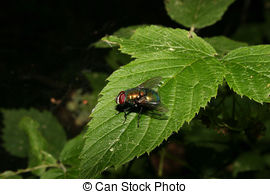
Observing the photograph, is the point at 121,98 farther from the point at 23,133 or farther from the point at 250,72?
the point at 23,133

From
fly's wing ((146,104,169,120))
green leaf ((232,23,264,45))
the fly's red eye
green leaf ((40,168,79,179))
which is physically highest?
green leaf ((232,23,264,45))

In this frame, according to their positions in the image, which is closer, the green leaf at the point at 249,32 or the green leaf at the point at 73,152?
the green leaf at the point at 73,152

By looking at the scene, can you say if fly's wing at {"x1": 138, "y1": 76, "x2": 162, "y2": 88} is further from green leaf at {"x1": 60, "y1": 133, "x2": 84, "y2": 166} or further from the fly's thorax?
green leaf at {"x1": 60, "y1": 133, "x2": 84, "y2": 166}

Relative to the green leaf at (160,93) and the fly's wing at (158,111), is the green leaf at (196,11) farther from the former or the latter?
the fly's wing at (158,111)

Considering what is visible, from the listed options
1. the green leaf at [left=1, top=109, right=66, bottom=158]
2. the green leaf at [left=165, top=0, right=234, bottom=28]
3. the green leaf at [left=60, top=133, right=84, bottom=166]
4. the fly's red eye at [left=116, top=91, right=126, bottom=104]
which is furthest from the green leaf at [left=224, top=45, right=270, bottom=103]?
the green leaf at [left=1, top=109, right=66, bottom=158]

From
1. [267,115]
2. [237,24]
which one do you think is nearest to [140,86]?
[267,115]

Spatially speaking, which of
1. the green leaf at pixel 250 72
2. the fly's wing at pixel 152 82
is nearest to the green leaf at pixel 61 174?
the fly's wing at pixel 152 82
